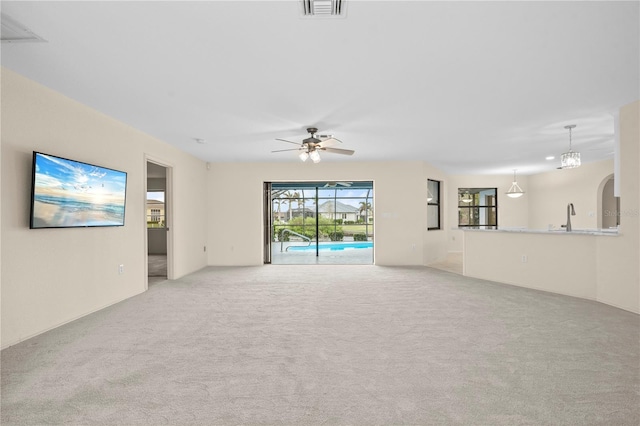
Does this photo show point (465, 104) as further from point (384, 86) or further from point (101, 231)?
point (101, 231)

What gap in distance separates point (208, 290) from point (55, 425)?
10.6ft

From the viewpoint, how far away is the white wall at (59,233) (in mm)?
2893

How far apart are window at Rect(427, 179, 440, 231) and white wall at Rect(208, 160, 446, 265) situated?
1.01 meters

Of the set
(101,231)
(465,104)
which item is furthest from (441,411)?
(101,231)

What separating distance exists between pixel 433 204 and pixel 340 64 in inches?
265

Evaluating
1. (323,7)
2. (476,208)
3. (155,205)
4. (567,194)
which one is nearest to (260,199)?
(155,205)

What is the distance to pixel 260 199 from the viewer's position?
7.63 m

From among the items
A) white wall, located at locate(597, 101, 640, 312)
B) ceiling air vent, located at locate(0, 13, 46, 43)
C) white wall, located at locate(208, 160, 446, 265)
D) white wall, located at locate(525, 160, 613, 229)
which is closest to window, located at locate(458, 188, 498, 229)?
white wall, located at locate(525, 160, 613, 229)

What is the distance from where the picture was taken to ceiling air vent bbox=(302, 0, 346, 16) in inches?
77.3

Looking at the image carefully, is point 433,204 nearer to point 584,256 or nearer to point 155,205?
point 584,256

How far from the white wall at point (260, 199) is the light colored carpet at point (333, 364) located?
328 cm

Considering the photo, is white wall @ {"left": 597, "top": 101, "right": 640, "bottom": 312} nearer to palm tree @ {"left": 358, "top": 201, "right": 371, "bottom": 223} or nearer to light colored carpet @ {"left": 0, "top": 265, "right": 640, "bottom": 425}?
light colored carpet @ {"left": 0, "top": 265, "right": 640, "bottom": 425}

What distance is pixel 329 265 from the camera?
7.57m

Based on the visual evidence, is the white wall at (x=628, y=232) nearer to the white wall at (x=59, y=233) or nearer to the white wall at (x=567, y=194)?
the white wall at (x=567, y=194)
